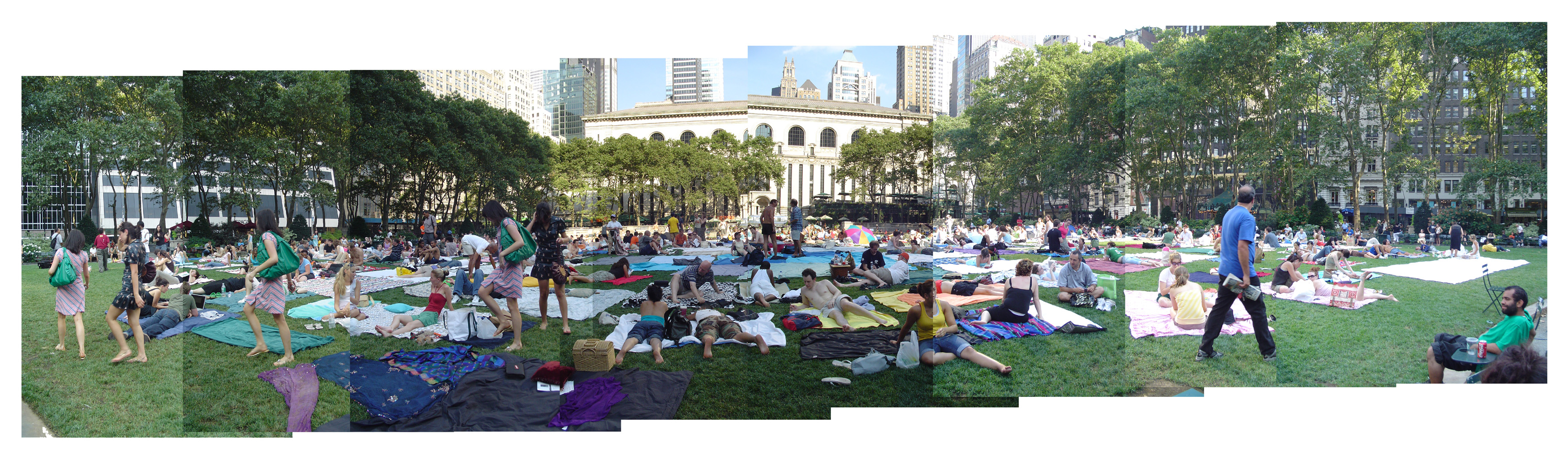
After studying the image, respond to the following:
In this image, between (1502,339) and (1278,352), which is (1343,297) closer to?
(1502,339)

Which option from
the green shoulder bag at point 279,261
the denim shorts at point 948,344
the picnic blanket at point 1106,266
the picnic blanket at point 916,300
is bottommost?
the denim shorts at point 948,344

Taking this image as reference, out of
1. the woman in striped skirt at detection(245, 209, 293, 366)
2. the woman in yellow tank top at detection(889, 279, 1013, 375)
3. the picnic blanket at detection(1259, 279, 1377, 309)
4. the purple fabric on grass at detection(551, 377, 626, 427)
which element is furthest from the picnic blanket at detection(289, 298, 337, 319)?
the picnic blanket at detection(1259, 279, 1377, 309)

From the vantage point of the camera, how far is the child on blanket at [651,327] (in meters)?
5.57

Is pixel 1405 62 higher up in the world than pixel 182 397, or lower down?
higher up

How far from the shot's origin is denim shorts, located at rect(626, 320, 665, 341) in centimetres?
580

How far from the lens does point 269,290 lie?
5602 millimetres

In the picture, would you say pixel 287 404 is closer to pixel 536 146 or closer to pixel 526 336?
pixel 526 336

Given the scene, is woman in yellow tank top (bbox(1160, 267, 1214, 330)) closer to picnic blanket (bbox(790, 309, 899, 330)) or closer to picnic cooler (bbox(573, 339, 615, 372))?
picnic blanket (bbox(790, 309, 899, 330))

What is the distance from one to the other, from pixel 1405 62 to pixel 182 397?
38.1 ft

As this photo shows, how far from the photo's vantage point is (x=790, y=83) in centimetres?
620

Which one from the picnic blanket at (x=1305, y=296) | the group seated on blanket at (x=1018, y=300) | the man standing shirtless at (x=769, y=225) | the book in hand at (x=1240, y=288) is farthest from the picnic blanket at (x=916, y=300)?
the picnic blanket at (x=1305, y=296)

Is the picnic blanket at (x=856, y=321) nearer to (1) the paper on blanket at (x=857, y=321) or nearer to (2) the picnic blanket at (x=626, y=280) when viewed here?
(1) the paper on blanket at (x=857, y=321)

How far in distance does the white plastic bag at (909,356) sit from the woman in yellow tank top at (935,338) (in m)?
0.03

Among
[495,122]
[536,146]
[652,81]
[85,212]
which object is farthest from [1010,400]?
[85,212]
